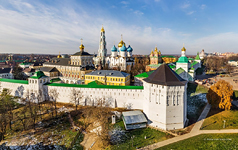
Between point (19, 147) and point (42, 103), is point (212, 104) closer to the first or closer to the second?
point (19, 147)

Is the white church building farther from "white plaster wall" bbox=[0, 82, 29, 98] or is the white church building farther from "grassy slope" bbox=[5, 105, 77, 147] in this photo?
"white plaster wall" bbox=[0, 82, 29, 98]

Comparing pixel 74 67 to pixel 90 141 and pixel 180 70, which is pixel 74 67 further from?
pixel 180 70

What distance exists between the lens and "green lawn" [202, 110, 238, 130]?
1641 centimetres

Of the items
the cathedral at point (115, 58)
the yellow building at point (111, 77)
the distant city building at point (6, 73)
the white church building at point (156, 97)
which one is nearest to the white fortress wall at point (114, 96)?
the white church building at point (156, 97)

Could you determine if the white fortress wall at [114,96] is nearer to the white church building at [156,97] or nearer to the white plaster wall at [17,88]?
the white church building at [156,97]

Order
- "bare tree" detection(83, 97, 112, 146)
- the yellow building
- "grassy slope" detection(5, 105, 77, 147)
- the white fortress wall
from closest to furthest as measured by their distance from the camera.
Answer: "bare tree" detection(83, 97, 112, 146) → "grassy slope" detection(5, 105, 77, 147) → the white fortress wall → the yellow building

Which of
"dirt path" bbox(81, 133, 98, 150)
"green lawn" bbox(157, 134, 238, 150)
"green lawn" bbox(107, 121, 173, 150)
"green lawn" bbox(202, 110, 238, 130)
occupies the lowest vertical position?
"dirt path" bbox(81, 133, 98, 150)

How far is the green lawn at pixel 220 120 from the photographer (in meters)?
16.4

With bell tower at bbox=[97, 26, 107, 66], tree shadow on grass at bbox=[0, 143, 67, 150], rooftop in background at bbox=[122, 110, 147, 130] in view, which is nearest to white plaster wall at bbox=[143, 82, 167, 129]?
rooftop in background at bbox=[122, 110, 147, 130]

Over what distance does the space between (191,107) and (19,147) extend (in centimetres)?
2362

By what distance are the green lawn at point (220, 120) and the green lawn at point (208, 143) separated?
67.2 inches

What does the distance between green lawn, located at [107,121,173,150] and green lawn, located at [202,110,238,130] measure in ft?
18.0

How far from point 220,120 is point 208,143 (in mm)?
5795

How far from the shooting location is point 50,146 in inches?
592
